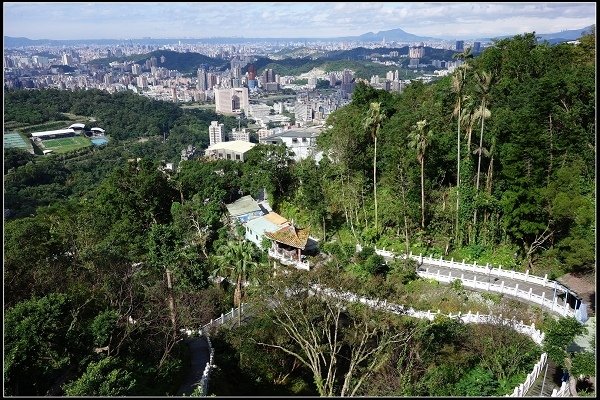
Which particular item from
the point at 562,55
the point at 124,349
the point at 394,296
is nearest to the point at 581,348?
the point at 394,296

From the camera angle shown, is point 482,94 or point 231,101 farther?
point 231,101

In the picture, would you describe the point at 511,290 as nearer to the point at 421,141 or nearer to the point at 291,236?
the point at 421,141

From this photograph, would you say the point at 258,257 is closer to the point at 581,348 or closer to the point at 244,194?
the point at 581,348

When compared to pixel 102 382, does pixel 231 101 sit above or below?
above

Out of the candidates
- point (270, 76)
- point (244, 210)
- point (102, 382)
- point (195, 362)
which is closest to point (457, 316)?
point (195, 362)

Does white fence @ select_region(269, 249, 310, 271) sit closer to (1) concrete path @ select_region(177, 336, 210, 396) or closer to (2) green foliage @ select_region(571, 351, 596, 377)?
(1) concrete path @ select_region(177, 336, 210, 396)
